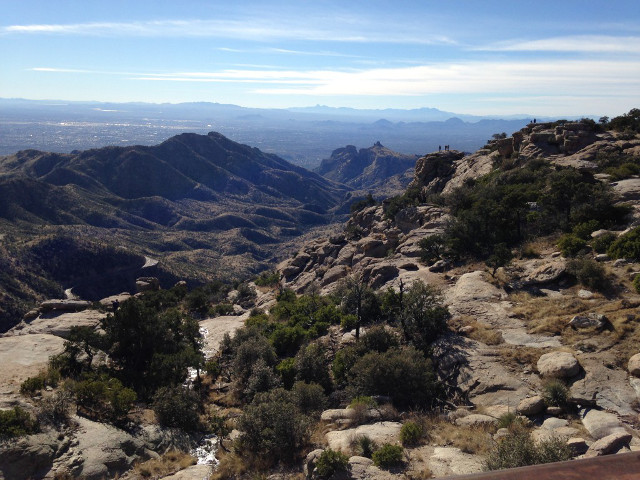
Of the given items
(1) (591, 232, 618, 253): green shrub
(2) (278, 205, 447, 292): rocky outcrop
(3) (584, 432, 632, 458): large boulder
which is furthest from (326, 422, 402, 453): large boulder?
(2) (278, 205, 447, 292): rocky outcrop

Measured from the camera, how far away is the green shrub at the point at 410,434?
428 inches

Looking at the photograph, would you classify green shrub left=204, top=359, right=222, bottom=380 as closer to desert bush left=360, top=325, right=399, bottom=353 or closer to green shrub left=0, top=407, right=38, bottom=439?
desert bush left=360, top=325, right=399, bottom=353

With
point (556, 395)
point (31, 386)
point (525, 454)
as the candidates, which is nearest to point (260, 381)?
point (31, 386)

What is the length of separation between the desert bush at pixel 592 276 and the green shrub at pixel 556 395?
707 cm

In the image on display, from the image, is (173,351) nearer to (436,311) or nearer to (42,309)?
(436,311)

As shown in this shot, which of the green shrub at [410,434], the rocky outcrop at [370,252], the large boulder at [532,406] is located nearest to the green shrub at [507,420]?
the large boulder at [532,406]

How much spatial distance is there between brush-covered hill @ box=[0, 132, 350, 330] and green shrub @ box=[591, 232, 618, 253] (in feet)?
198

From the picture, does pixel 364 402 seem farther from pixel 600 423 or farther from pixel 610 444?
pixel 610 444

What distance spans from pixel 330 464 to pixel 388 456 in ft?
4.71

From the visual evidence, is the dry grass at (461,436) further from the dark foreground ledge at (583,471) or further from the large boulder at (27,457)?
the large boulder at (27,457)

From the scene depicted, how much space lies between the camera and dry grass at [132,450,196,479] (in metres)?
12.0

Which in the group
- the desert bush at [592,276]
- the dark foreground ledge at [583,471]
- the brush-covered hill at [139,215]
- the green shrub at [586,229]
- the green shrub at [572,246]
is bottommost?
the brush-covered hill at [139,215]

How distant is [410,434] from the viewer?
431 inches

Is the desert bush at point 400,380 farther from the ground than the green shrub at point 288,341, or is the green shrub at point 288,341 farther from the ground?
the desert bush at point 400,380
